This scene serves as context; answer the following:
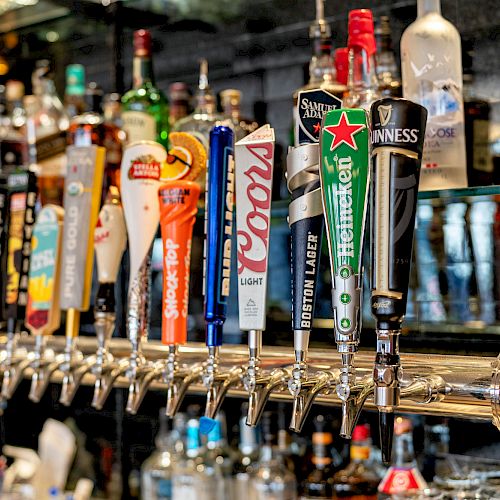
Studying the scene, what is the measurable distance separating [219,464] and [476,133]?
78cm

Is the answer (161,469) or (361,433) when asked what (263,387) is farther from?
(161,469)

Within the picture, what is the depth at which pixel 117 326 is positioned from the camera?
74.9 inches

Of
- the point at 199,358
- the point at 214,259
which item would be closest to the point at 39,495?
the point at 199,358

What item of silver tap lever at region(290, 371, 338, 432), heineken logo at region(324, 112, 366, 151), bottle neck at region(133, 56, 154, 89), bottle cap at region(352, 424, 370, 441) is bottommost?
bottle cap at region(352, 424, 370, 441)

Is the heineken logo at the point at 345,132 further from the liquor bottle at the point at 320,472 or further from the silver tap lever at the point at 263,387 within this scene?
the liquor bottle at the point at 320,472

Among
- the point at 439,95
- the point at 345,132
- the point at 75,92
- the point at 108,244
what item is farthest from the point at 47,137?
the point at 345,132

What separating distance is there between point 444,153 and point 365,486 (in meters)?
0.58

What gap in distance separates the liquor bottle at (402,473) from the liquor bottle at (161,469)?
0.53 metres

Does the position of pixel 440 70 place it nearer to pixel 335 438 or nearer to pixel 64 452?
pixel 335 438

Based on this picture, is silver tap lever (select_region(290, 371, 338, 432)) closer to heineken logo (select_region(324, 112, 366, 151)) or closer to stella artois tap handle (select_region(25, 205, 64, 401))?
heineken logo (select_region(324, 112, 366, 151))

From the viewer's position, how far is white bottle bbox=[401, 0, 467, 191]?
1299 millimetres

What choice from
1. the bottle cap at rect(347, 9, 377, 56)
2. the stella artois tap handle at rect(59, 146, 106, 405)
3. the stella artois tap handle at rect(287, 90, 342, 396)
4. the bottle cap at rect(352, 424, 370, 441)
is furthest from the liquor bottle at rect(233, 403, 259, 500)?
the bottle cap at rect(347, 9, 377, 56)

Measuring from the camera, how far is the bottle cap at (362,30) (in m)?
1.31

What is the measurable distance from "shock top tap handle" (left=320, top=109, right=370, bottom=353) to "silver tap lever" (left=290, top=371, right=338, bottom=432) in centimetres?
11
